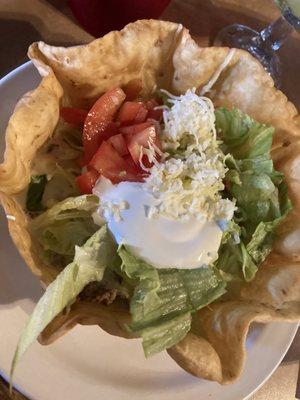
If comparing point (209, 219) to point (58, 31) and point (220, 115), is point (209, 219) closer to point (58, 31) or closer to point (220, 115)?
point (220, 115)

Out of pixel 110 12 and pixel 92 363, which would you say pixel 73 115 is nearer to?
pixel 110 12

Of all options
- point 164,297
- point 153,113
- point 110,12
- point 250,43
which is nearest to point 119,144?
point 153,113

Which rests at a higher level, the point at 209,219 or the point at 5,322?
the point at 209,219

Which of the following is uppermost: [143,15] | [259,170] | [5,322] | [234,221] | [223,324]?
[143,15]

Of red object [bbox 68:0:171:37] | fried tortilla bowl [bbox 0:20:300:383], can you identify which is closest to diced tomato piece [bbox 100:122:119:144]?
fried tortilla bowl [bbox 0:20:300:383]

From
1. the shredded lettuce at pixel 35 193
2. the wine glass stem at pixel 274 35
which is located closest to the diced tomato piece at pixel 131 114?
the shredded lettuce at pixel 35 193

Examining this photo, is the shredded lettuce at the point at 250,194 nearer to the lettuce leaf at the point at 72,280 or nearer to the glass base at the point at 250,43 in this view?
the lettuce leaf at the point at 72,280

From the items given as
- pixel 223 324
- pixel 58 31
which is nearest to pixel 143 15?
pixel 58 31
